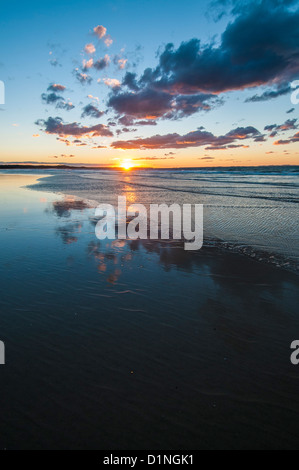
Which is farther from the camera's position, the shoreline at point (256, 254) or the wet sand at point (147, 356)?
the shoreline at point (256, 254)

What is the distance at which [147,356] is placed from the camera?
3477 mm

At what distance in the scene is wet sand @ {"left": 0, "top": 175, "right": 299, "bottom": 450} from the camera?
2.51 m

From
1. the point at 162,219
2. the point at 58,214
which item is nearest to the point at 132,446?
the point at 162,219

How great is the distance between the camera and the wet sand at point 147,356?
2510 mm

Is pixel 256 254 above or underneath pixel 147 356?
above

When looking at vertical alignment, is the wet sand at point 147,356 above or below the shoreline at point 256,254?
below

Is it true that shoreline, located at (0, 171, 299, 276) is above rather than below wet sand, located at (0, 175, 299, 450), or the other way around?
above

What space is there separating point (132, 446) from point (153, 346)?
1367 millimetres

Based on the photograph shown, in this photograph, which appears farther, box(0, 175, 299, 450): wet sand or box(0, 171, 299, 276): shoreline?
box(0, 171, 299, 276): shoreline

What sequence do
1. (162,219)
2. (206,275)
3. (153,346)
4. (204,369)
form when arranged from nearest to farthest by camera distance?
1. (204,369)
2. (153,346)
3. (206,275)
4. (162,219)

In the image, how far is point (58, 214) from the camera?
13.2 metres

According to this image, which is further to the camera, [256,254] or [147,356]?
[256,254]
